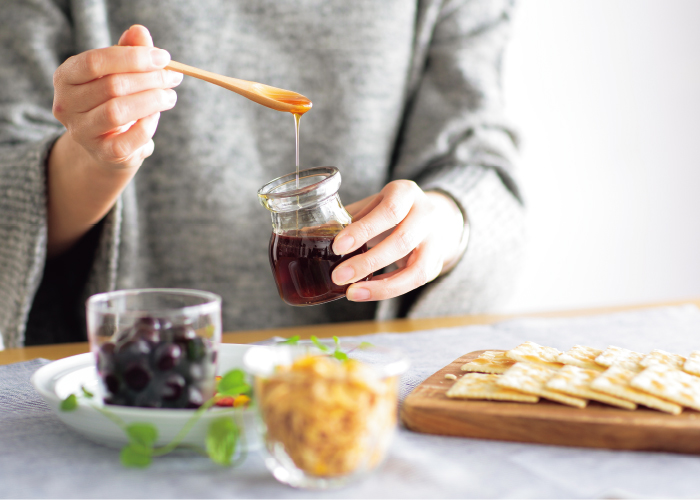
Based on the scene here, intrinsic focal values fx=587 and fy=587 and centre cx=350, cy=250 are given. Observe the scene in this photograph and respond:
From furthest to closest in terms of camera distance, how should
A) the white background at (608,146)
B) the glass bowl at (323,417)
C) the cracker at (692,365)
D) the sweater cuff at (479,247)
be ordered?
the white background at (608,146) < the sweater cuff at (479,247) < the cracker at (692,365) < the glass bowl at (323,417)

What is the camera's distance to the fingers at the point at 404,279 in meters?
0.87

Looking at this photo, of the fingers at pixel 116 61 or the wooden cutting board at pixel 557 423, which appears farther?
the fingers at pixel 116 61

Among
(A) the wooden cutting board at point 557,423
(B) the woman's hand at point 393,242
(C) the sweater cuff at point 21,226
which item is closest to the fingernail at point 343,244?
(B) the woman's hand at point 393,242

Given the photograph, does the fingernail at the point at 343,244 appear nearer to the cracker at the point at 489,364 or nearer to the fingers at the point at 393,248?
the fingers at the point at 393,248

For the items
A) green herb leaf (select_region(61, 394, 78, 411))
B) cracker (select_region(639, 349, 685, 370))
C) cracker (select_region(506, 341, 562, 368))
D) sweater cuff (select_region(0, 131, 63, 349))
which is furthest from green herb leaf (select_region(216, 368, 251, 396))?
sweater cuff (select_region(0, 131, 63, 349))

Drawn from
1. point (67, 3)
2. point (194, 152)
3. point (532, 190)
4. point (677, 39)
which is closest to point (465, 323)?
point (194, 152)

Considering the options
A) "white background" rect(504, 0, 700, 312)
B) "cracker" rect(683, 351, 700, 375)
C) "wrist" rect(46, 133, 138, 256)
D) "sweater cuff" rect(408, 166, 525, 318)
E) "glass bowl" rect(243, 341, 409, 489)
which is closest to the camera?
"glass bowl" rect(243, 341, 409, 489)

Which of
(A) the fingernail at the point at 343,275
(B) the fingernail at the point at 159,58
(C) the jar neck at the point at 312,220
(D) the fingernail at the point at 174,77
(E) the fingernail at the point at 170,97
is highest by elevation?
(B) the fingernail at the point at 159,58

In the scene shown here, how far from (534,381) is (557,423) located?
2.9 inches

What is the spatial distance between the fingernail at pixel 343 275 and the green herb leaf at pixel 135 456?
36 centimetres

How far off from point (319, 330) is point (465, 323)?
0.34 meters

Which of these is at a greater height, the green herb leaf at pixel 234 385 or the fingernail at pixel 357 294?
the fingernail at pixel 357 294

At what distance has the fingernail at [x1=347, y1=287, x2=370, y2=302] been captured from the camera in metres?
0.86

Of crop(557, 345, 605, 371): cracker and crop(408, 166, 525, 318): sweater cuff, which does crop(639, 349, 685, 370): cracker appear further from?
crop(408, 166, 525, 318): sweater cuff
